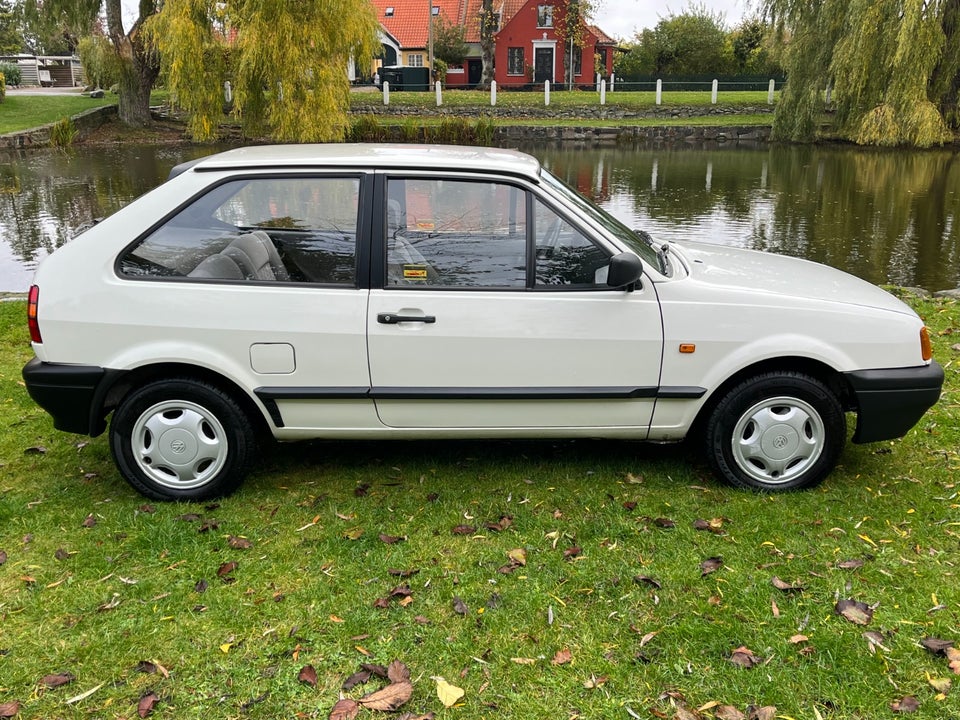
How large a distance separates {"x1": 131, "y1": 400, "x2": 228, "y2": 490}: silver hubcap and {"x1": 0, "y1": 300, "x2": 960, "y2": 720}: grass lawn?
174 millimetres

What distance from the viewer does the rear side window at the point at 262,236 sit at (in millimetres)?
4184

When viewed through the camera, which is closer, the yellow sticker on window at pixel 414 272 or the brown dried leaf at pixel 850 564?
the brown dried leaf at pixel 850 564

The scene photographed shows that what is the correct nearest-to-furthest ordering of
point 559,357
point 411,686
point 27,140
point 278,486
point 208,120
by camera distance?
1. point 411,686
2. point 559,357
3. point 278,486
4. point 208,120
5. point 27,140

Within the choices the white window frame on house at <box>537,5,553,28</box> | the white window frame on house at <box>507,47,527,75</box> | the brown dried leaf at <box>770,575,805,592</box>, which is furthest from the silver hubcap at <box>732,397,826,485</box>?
the white window frame on house at <box>507,47,527,75</box>

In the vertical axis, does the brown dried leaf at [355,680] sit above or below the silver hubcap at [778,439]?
below

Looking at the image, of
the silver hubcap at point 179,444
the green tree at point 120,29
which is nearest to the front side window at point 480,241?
the silver hubcap at point 179,444

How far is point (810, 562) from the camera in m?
3.75

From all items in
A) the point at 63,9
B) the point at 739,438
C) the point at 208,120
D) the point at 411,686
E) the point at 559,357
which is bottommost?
the point at 411,686

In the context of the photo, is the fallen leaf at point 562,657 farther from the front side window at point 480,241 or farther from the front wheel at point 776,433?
the front side window at point 480,241

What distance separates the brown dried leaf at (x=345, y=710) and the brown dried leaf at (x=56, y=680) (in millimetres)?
1013

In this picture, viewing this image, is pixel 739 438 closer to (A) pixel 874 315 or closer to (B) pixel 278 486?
(A) pixel 874 315

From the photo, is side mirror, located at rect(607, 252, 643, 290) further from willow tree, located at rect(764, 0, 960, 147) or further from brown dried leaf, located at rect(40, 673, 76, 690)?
willow tree, located at rect(764, 0, 960, 147)

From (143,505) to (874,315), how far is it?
393 centimetres

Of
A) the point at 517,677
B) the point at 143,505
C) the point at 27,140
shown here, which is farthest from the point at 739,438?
the point at 27,140
